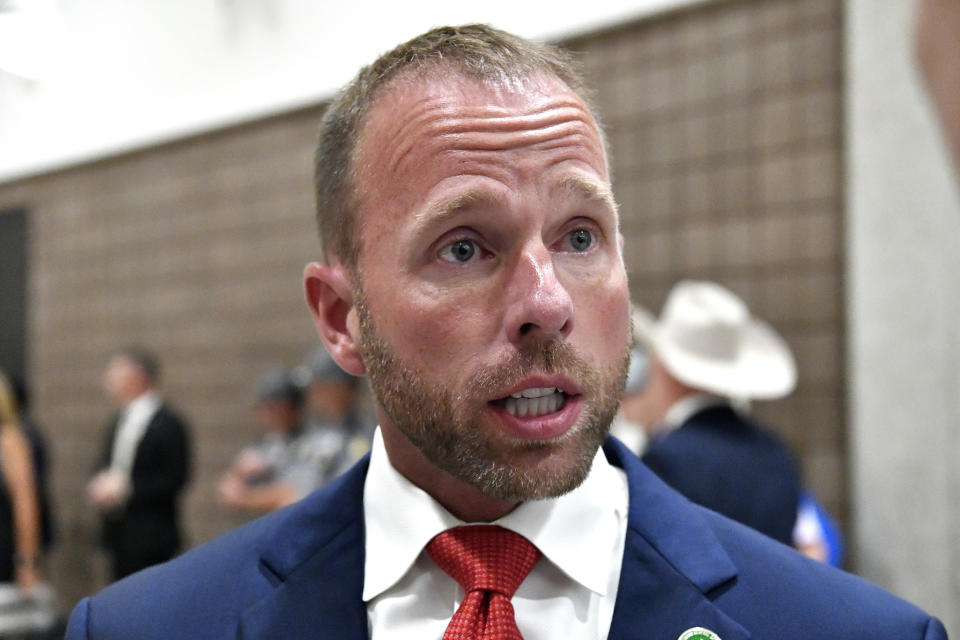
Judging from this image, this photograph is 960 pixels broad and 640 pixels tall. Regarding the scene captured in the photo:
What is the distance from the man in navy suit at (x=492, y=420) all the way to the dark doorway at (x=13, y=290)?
26.4ft

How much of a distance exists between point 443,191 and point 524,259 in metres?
0.14

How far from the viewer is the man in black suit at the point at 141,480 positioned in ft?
18.9

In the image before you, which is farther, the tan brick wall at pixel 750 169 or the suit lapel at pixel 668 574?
the tan brick wall at pixel 750 169

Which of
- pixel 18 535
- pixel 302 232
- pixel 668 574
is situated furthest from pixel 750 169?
pixel 18 535

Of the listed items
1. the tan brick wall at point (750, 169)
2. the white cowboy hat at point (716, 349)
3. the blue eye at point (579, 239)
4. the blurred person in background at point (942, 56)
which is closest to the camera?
the blurred person in background at point (942, 56)

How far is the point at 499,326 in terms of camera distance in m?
1.20

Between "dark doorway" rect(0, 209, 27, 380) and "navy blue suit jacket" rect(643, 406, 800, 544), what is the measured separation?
296 inches

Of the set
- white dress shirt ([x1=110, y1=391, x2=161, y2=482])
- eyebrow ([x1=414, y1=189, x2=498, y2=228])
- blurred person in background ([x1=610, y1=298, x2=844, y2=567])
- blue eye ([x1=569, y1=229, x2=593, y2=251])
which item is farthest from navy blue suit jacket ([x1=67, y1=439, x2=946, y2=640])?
white dress shirt ([x1=110, y1=391, x2=161, y2=482])

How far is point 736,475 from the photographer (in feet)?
8.43

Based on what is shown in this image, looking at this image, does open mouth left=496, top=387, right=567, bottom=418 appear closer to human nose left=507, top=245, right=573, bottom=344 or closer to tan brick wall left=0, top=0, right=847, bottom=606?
human nose left=507, top=245, right=573, bottom=344

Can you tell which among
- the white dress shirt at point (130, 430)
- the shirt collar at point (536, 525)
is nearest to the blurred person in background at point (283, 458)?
the white dress shirt at point (130, 430)

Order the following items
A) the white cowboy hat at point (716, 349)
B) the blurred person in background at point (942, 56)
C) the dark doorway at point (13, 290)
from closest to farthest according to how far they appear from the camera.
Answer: the blurred person in background at point (942, 56) → the white cowboy hat at point (716, 349) → the dark doorway at point (13, 290)

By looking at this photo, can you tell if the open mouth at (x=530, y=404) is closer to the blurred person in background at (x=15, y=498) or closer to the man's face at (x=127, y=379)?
the blurred person in background at (x=15, y=498)

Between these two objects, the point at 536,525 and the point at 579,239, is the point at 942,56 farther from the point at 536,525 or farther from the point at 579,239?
the point at 536,525
